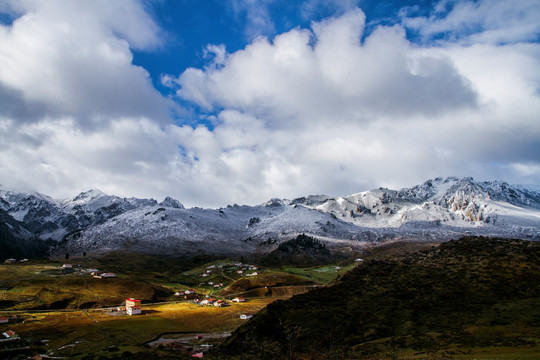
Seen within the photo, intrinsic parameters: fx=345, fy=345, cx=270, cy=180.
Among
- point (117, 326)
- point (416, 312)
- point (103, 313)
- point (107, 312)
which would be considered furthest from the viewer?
point (107, 312)

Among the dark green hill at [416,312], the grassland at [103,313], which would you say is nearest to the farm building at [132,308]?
the grassland at [103,313]

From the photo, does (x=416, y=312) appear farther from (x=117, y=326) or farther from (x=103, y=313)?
(x=103, y=313)

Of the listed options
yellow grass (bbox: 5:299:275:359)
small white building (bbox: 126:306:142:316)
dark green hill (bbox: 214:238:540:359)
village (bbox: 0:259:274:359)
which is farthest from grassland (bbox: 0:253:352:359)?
dark green hill (bbox: 214:238:540:359)

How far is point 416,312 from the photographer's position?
52.2 meters

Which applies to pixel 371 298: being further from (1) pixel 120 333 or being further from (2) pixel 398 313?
(1) pixel 120 333

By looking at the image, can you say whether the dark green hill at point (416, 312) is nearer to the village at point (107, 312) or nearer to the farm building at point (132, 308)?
the village at point (107, 312)

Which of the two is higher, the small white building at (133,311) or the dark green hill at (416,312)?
the dark green hill at (416,312)

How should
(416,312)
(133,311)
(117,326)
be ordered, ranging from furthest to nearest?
(133,311), (117,326), (416,312)

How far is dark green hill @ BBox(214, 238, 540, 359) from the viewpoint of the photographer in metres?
39.5

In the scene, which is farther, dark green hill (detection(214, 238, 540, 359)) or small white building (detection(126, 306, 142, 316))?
small white building (detection(126, 306, 142, 316))

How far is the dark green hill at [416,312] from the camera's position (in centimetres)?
3953

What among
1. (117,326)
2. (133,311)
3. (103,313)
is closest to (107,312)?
A: (103,313)

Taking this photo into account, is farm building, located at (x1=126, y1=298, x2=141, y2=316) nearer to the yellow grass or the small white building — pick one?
the small white building

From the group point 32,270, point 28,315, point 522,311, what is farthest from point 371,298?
point 32,270
